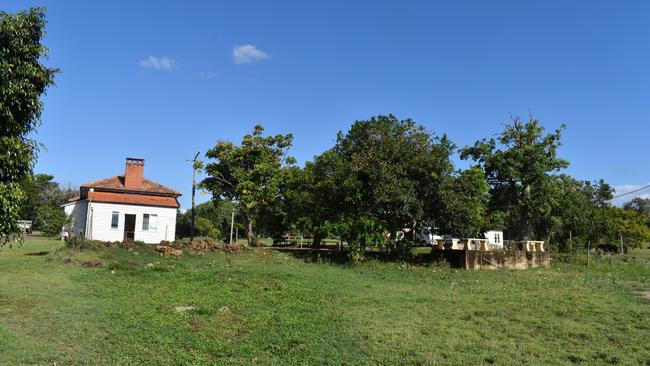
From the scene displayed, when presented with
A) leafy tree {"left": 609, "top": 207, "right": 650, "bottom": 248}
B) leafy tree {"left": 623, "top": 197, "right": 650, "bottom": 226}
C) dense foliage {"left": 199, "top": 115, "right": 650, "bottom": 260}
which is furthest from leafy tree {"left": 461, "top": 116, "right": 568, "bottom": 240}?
leafy tree {"left": 623, "top": 197, "right": 650, "bottom": 226}

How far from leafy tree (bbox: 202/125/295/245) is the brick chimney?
4.23 m

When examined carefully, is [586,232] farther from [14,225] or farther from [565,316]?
[14,225]

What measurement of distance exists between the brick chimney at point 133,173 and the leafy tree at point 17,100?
24.6 metres

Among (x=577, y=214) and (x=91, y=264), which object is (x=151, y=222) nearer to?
(x=91, y=264)

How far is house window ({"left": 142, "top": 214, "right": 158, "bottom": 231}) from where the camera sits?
31.0 m

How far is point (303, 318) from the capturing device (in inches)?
373

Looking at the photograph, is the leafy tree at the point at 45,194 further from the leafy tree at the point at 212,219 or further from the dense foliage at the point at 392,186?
the dense foliage at the point at 392,186

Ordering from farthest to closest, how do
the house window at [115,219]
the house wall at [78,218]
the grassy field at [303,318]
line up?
1. the house wall at [78,218]
2. the house window at [115,219]
3. the grassy field at [303,318]

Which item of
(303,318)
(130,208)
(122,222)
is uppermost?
(130,208)

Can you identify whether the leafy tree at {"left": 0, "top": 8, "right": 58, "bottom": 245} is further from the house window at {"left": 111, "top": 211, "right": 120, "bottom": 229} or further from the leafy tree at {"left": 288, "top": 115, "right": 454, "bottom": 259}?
the house window at {"left": 111, "top": 211, "right": 120, "bottom": 229}

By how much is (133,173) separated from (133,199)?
202 centimetres

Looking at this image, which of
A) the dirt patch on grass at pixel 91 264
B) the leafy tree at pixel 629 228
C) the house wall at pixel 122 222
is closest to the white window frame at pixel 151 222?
the house wall at pixel 122 222

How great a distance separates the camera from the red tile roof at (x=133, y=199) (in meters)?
30.1

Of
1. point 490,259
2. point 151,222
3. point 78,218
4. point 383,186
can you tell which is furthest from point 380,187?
point 78,218
